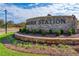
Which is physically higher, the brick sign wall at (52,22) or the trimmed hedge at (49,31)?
the brick sign wall at (52,22)

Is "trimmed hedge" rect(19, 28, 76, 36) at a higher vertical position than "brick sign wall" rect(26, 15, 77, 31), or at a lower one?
lower

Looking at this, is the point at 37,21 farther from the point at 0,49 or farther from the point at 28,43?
the point at 0,49

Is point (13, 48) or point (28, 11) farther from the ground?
point (28, 11)

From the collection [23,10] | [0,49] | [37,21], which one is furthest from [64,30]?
[0,49]

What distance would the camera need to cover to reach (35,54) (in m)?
3.36

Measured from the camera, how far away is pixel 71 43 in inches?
132

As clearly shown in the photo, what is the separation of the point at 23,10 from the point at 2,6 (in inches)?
11.4

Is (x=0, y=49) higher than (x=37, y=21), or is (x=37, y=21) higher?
(x=37, y=21)

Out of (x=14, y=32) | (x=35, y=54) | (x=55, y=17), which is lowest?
(x=35, y=54)

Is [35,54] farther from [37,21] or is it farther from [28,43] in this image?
[37,21]

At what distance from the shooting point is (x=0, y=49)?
3385 millimetres

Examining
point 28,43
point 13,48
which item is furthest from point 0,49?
point 28,43

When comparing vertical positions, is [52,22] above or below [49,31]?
above

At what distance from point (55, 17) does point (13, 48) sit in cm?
71
